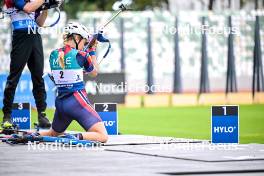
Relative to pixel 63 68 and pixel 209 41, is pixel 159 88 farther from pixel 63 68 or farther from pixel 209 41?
pixel 63 68

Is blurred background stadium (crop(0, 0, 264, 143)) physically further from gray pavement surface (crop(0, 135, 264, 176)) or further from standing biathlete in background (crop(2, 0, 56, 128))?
gray pavement surface (crop(0, 135, 264, 176))

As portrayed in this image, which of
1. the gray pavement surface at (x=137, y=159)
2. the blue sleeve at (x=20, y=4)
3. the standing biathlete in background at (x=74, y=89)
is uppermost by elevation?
the blue sleeve at (x=20, y=4)

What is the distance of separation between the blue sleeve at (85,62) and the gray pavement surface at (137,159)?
1.20m

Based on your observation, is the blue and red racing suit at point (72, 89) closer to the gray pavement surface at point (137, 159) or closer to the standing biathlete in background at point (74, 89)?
the standing biathlete in background at point (74, 89)

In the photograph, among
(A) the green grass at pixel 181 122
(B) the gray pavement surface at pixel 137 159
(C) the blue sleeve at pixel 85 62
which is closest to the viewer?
(B) the gray pavement surface at pixel 137 159

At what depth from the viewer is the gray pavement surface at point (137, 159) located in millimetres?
12343

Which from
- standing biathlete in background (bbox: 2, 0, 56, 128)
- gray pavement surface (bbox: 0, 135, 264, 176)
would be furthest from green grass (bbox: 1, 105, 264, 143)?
standing biathlete in background (bbox: 2, 0, 56, 128)

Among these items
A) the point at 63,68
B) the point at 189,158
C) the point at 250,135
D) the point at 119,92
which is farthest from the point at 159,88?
the point at 189,158

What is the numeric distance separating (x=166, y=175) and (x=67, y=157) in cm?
255

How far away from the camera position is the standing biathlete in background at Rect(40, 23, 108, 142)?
15719 millimetres

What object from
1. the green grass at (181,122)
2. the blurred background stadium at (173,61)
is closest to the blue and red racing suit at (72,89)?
the green grass at (181,122)

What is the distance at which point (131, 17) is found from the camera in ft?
108

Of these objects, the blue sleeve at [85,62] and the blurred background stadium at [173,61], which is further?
the blurred background stadium at [173,61]

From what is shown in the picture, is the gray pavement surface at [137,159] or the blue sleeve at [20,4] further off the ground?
the blue sleeve at [20,4]
